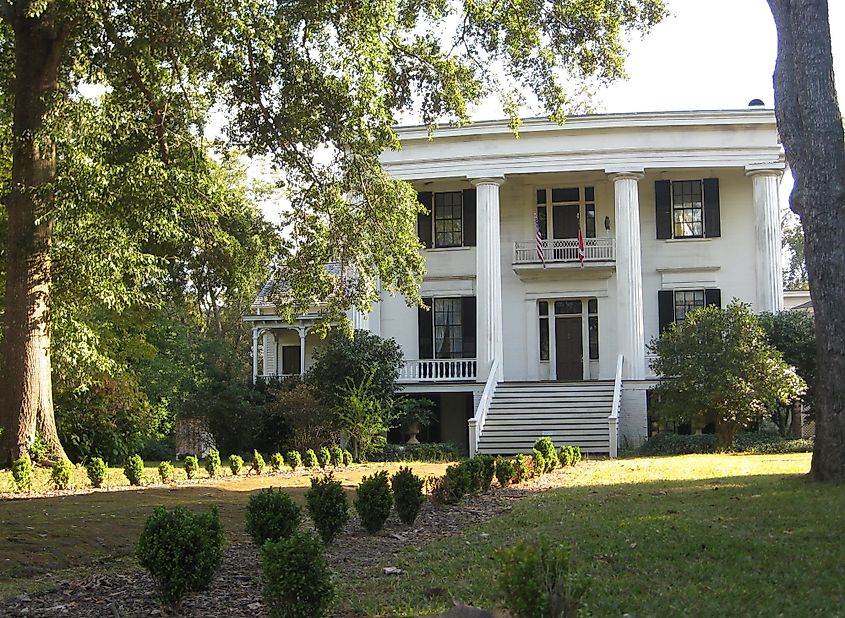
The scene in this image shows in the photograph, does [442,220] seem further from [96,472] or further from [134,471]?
[96,472]

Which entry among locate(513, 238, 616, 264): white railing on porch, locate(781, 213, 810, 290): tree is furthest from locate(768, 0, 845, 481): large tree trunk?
locate(781, 213, 810, 290): tree

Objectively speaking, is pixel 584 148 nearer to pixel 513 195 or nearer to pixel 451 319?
pixel 513 195

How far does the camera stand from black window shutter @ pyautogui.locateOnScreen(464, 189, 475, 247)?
1172 inches

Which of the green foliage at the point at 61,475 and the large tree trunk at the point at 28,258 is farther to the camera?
the large tree trunk at the point at 28,258

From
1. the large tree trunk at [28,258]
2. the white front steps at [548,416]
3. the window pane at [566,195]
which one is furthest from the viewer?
the window pane at [566,195]

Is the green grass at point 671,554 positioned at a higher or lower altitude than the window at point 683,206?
lower

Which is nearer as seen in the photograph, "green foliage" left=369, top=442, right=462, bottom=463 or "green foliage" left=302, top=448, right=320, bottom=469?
"green foliage" left=302, top=448, right=320, bottom=469

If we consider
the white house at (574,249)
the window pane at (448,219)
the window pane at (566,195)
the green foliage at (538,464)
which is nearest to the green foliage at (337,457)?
the green foliage at (538,464)

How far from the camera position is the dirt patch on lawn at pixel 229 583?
242 inches

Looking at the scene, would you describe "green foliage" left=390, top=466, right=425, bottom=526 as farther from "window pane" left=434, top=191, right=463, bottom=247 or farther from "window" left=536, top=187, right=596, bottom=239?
"window" left=536, top=187, right=596, bottom=239

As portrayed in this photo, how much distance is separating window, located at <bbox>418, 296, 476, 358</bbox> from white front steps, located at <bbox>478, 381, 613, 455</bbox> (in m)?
2.43

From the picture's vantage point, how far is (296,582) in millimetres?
5219

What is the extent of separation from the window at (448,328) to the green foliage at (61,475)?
1657 cm

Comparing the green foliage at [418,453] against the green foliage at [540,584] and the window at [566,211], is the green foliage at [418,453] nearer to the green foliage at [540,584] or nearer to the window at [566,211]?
the window at [566,211]
